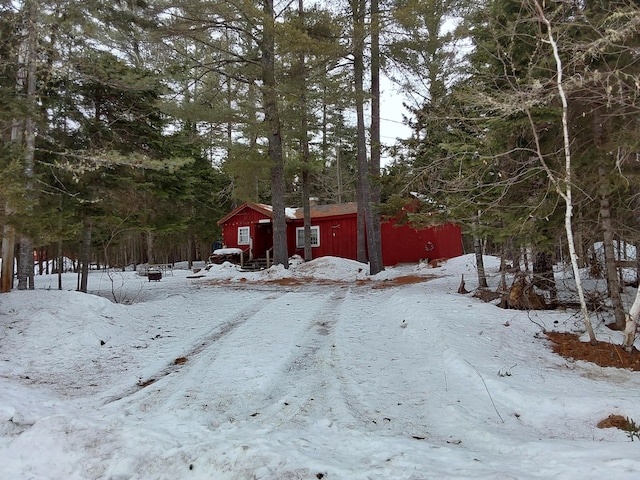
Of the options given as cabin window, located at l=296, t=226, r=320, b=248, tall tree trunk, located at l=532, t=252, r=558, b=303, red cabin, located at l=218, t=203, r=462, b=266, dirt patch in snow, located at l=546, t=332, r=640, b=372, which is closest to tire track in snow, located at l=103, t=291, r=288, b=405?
dirt patch in snow, located at l=546, t=332, r=640, b=372

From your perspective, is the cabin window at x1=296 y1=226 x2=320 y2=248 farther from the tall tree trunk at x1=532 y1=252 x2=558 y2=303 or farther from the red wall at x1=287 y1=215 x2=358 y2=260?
the tall tree trunk at x1=532 y1=252 x2=558 y2=303

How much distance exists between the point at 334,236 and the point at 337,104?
9.88 metres

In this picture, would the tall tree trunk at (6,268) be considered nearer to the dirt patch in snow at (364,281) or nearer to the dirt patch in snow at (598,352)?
the dirt patch in snow at (364,281)

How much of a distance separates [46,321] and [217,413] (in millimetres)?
4437

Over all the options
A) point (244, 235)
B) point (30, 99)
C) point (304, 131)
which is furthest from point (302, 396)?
point (244, 235)

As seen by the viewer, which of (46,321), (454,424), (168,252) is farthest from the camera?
(168,252)

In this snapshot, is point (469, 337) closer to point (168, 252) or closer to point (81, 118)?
point (81, 118)

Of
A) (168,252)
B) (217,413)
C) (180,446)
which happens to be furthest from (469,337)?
(168,252)

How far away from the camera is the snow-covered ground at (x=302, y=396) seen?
2.47 meters

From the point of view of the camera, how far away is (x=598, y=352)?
4836mm

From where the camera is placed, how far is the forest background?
5406 mm

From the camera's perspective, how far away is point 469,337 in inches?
217

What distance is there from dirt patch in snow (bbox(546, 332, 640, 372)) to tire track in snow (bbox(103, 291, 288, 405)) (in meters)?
4.83

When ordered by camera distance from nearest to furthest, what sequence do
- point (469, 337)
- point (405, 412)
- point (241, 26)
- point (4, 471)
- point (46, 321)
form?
point (4, 471) → point (405, 412) → point (469, 337) → point (46, 321) → point (241, 26)
